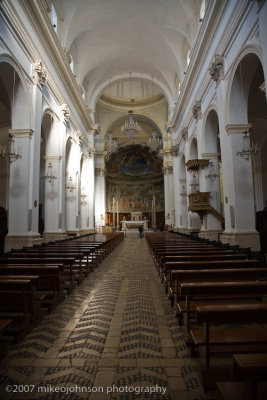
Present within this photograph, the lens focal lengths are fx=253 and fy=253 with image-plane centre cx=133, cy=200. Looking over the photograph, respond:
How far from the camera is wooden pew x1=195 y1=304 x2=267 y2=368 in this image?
1791 millimetres

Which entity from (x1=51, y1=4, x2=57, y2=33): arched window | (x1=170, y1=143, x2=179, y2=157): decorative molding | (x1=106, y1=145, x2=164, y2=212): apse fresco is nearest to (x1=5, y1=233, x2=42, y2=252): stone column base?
(x1=51, y1=4, x2=57, y2=33): arched window

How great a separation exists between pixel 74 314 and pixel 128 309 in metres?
0.78

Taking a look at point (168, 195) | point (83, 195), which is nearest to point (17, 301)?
point (83, 195)

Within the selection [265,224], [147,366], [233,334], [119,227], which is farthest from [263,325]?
[119,227]

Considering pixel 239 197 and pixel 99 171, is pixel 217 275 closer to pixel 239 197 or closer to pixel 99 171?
pixel 239 197

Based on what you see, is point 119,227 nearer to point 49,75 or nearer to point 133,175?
point 133,175

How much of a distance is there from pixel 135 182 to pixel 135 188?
0.79 m

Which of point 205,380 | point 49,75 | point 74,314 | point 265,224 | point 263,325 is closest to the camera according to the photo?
point 205,380

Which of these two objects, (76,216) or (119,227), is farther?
(119,227)

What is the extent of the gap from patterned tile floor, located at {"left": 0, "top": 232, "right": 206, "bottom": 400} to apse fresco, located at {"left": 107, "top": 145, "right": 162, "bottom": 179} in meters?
27.6

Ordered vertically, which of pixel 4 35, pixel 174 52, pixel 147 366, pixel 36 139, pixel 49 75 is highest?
pixel 174 52

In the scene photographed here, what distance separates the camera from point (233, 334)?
204 cm

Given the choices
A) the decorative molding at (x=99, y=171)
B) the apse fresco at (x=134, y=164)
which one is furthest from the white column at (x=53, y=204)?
the apse fresco at (x=134, y=164)

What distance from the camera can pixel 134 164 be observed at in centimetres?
3259
